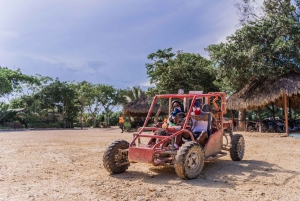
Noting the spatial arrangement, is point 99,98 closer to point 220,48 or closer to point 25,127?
point 25,127

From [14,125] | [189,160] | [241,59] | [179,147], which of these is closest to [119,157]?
[179,147]

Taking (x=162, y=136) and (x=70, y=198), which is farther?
(x=162, y=136)

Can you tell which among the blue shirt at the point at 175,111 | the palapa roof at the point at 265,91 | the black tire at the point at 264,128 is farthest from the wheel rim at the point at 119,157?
the black tire at the point at 264,128

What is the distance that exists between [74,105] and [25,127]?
8.84 meters

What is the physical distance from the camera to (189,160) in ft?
18.2

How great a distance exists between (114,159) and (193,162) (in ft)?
5.41

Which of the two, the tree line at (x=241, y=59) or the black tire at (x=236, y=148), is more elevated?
the tree line at (x=241, y=59)

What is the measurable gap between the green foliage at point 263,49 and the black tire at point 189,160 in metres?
12.5

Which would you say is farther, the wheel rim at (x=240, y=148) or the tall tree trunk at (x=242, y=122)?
the tall tree trunk at (x=242, y=122)

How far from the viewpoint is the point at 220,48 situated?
18.8 m

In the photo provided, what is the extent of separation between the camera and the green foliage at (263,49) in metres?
16.8

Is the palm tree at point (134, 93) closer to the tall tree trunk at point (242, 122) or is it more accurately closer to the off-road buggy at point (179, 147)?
the tall tree trunk at point (242, 122)

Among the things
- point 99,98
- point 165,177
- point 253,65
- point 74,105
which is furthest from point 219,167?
point 99,98

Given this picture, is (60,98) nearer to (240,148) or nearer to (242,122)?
(242,122)
